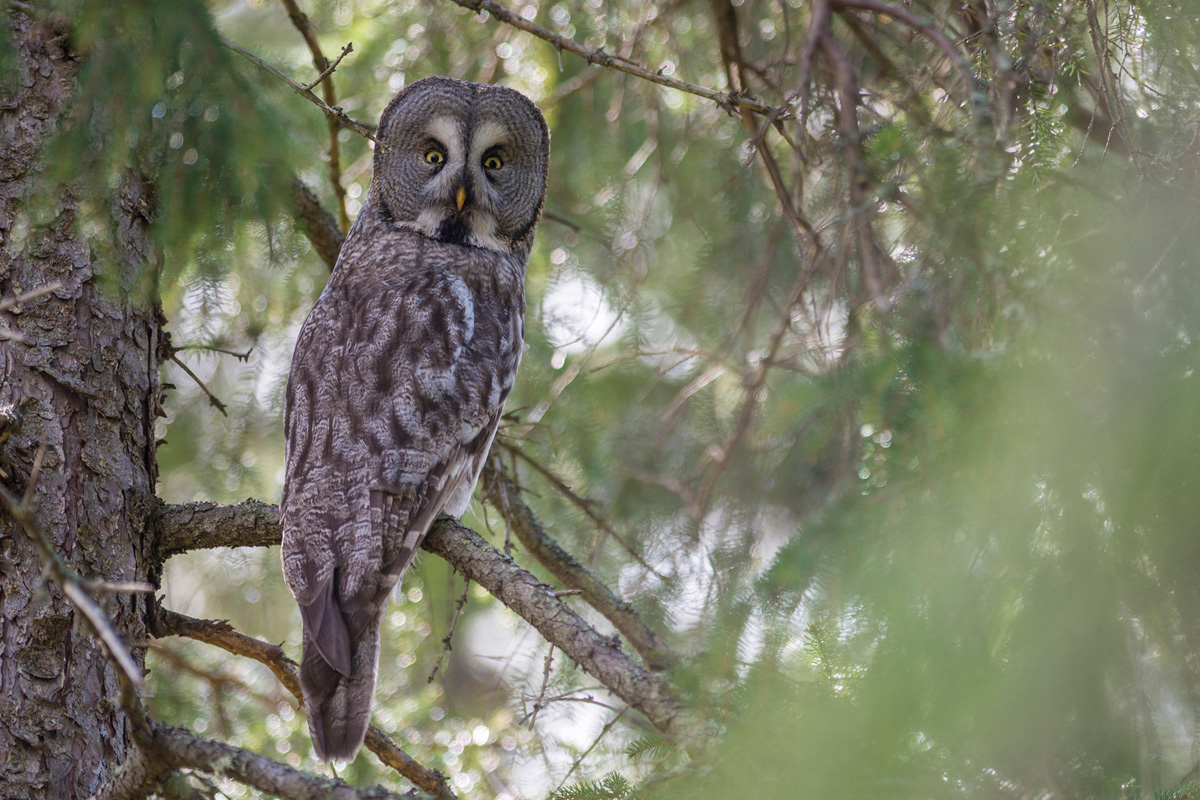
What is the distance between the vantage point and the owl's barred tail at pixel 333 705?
2.48 meters

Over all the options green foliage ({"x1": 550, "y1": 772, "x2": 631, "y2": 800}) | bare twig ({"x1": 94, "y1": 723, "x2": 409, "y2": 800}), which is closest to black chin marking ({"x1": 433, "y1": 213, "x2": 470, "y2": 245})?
green foliage ({"x1": 550, "y1": 772, "x2": 631, "y2": 800})

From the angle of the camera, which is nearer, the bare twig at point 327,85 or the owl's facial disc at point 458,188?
the bare twig at point 327,85

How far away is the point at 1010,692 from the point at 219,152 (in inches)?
66.0

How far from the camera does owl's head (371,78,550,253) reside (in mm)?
3586

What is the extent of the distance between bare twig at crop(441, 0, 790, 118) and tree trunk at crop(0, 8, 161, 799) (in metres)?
1.12

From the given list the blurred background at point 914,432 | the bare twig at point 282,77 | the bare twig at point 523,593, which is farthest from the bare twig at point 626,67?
the bare twig at point 523,593

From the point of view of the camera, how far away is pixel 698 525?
304cm

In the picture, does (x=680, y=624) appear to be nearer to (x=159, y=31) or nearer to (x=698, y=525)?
(x=698, y=525)

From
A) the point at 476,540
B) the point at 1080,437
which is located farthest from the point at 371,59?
the point at 1080,437

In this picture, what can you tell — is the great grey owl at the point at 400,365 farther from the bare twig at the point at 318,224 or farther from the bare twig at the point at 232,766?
the bare twig at the point at 232,766

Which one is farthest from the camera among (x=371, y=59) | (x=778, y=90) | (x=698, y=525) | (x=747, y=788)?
(x=371, y=59)

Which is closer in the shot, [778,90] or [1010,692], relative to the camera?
[1010,692]

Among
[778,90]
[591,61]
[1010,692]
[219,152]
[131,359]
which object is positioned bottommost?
[1010,692]

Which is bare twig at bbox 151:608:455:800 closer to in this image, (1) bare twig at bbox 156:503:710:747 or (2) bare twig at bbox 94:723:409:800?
(1) bare twig at bbox 156:503:710:747
